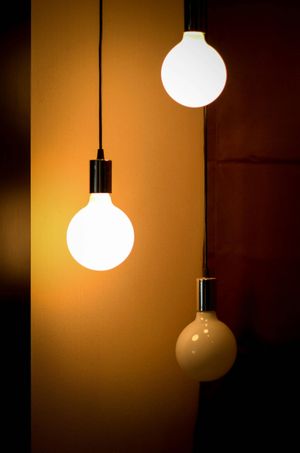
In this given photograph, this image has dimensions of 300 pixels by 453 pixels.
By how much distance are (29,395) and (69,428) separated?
237 mm

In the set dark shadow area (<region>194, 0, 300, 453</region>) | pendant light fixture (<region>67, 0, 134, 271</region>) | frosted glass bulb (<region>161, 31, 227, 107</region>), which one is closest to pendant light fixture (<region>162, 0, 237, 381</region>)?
frosted glass bulb (<region>161, 31, 227, 107</region>)

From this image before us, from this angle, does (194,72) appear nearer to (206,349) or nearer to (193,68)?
(193,68)

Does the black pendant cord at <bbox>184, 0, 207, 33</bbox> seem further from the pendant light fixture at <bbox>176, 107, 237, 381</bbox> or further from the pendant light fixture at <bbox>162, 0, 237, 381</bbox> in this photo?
the pendant light fixture at <bbox>176, 107, 237, 381</bbox>

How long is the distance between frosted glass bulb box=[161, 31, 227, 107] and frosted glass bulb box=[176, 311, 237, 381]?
1.83 ft

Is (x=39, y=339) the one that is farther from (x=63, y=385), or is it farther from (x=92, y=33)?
(x=92, y=33)

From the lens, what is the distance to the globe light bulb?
1.32m

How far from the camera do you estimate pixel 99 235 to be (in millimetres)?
1291

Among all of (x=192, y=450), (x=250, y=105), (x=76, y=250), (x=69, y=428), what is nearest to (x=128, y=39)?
(x=250, y=105)

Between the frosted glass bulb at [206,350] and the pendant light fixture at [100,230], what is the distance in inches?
10.4

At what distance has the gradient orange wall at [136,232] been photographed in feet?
5.25

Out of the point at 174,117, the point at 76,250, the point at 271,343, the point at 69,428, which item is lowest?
the point at 69,428

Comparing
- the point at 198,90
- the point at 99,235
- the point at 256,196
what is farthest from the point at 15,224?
the point at 256,196

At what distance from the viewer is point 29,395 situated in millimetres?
1490

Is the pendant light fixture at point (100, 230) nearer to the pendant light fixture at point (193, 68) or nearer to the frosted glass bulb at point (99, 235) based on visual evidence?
the frosted glass bulb at point (99, 235)
